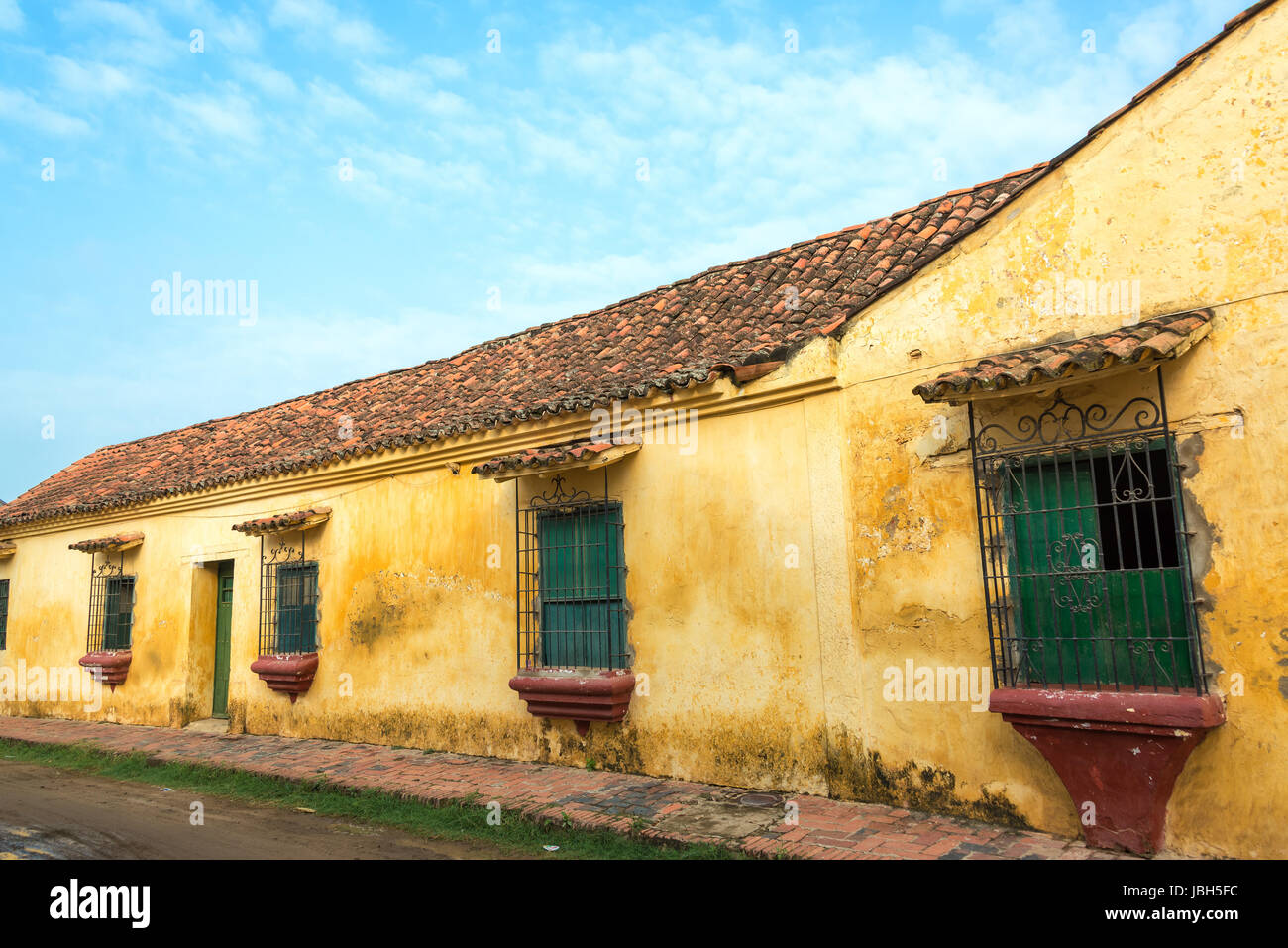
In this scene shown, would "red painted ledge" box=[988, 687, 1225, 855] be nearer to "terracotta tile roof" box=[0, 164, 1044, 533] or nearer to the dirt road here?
"terracotta tile roof" box=[0, 164, 1044, 533]

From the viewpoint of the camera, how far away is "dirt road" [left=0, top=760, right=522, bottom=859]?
5465 mm

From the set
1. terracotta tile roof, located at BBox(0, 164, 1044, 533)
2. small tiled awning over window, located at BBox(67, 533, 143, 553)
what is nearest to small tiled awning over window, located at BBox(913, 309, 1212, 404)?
terracotta tile roof, located at BBox(0, 164, 1044, 533)

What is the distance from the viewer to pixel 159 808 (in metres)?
6.99

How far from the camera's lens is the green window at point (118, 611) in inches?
472

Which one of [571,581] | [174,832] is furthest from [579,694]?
[174,832]

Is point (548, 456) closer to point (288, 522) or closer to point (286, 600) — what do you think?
point (288, 522)

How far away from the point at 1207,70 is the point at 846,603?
385cm

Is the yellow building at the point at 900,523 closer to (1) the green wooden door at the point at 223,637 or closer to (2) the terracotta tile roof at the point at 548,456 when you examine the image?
(2) the terracotta tile roof at the point at 548,456

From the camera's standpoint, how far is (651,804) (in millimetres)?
5895

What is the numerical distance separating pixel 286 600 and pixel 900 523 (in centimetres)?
743
